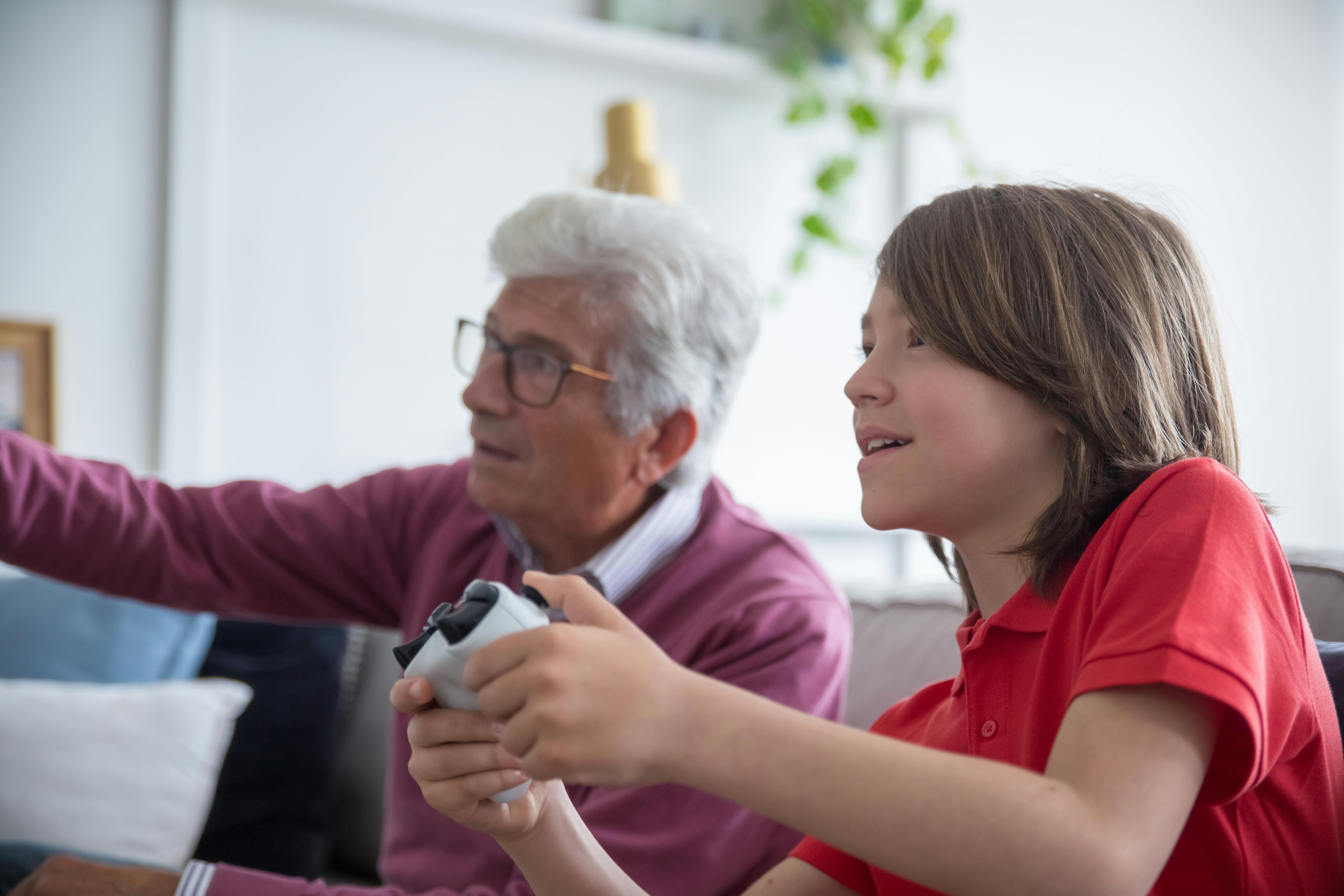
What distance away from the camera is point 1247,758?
1.85ft

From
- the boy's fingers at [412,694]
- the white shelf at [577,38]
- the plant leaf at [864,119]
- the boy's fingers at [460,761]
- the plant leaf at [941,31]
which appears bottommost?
the boy's fingers at [460,761]

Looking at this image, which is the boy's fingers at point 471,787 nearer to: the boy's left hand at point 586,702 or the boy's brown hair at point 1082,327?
the boy's left hand at point 586,702

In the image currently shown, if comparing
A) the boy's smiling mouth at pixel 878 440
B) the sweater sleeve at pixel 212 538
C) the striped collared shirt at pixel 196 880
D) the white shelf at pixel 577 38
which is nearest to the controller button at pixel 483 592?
the boy's smiling mouth at pixel 878 440

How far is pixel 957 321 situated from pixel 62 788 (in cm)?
146

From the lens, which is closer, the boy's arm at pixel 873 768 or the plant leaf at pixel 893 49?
the boy's arm at pixel 873 768

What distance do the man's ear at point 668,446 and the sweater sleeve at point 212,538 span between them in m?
0.37

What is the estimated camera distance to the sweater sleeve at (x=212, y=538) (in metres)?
1.28

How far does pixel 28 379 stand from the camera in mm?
2293

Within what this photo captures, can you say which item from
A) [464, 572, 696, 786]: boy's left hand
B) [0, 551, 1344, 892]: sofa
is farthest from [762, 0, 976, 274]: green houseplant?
[464, 572, 696, 786]: boy's left hand

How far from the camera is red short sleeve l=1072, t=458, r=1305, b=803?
1.78ft

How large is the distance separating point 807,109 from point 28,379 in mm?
2073

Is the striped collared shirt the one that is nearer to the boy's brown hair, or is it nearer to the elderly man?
the elderly man

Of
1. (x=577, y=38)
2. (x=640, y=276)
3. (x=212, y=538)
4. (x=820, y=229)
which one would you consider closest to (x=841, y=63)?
(x=820, y=229)

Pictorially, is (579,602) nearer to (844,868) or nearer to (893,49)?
(844,868)
